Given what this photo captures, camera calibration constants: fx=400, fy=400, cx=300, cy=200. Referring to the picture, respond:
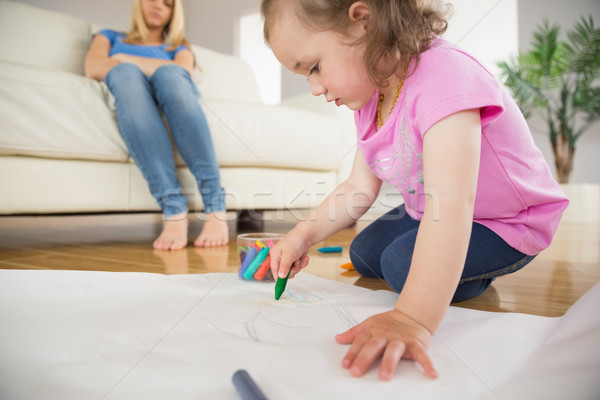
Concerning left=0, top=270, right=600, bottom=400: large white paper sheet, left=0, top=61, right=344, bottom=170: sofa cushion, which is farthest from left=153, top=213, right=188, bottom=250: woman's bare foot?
left=0, top=270, right=600, bottom=400: large white paper sheet

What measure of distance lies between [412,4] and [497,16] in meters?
2.67

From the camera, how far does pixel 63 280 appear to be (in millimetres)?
619

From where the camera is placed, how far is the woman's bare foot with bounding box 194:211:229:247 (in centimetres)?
115

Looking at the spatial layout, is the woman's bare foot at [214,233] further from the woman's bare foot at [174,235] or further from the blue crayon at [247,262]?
the blue crayon at [247,262]

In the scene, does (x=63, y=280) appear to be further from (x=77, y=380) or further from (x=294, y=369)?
(x=294, y=369)

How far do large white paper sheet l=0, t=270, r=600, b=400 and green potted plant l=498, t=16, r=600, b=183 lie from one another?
2457mm

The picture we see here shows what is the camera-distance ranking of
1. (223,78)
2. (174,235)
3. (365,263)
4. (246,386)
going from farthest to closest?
(223,78) → (174,235) → (365,263) → (246,386)

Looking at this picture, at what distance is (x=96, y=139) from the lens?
1082 millimetres

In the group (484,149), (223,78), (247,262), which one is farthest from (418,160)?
(223,78)

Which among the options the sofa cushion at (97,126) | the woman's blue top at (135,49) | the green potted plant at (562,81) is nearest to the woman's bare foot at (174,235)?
the sofa cushion at (97,126)

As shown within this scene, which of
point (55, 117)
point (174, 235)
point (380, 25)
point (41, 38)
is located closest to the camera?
point (380, 25)

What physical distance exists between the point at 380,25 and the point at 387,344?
1.22 ft

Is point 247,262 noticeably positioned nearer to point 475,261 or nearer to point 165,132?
point 475,261

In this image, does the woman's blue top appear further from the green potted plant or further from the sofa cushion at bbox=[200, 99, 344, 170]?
the green potted plant
